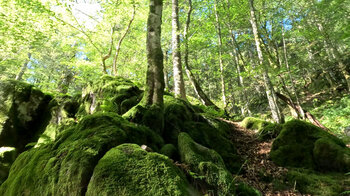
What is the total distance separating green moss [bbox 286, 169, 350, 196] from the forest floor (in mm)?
198

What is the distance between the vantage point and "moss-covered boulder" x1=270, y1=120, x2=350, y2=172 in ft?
14.5

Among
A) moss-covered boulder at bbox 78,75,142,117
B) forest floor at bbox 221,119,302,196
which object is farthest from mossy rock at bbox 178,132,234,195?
moss-covered boulder at bbox 78,75,142,117

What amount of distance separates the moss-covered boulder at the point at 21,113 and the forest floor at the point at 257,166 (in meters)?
8.16

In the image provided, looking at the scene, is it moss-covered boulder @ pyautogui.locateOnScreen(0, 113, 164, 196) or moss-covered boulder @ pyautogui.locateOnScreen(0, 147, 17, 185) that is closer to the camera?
moss-covered boulder @ pyautogui.locateOnScreen(0, 113, 164, 196)

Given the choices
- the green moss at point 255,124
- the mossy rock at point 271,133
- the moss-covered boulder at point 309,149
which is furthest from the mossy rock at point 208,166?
the green moss at point 255,124

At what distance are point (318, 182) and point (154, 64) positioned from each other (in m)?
5.06

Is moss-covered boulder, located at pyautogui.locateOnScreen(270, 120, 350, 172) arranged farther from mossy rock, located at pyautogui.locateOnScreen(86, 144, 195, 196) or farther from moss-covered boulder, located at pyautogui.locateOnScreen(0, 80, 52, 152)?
moss-covered boulder, located at pyautogui.locateOnScreen(0, 80, 52, 152)

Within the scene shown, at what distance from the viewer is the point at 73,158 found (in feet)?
9.09

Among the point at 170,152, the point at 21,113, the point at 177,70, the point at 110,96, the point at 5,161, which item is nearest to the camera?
the point at 170,152

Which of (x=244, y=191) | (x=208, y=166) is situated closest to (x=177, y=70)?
(x=208, y=166)

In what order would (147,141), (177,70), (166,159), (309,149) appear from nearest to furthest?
(166,159)
(147,141)
(309,149)
(177,70)

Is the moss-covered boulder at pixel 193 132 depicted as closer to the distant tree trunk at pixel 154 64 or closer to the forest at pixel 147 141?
the forest at pixel 147 141

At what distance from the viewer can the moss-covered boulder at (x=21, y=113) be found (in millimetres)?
7074

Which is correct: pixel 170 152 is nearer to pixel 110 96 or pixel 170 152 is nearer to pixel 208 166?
pixel 208 166
